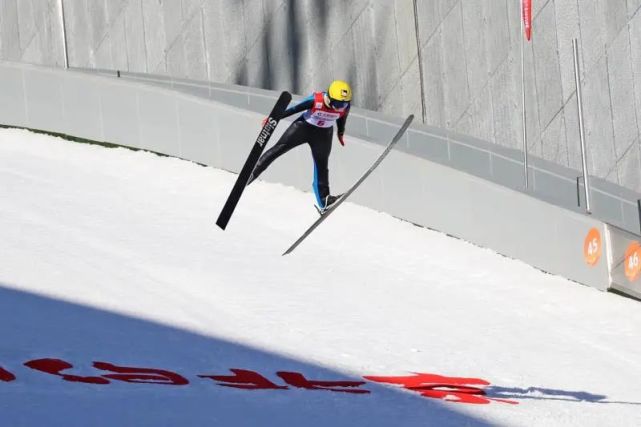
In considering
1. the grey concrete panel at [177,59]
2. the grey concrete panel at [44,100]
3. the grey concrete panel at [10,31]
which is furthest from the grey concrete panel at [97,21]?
the grey concrete panel at [44,100]

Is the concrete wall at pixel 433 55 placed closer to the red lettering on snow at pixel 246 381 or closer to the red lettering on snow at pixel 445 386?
the red lettering on snow at pixel 445 386

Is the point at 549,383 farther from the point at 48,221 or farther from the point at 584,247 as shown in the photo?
the point at 48,221

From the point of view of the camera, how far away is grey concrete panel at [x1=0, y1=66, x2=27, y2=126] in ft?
58.5

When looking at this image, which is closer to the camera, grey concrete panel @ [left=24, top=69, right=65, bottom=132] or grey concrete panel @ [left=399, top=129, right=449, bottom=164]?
grey concrete panel @ [left=399, top=129, right=449, bottom=164]

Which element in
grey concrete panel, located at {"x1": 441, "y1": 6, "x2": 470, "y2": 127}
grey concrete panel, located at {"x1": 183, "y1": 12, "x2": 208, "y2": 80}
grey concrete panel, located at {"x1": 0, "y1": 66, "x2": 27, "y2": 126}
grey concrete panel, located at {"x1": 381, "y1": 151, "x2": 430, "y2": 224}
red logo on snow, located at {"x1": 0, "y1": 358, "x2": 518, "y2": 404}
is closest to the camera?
red logo on snow, located at {"x1": 0, "y1": 358, "x2": 518, "y2": 404}

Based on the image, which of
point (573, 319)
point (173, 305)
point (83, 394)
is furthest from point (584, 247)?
point (83, 394)

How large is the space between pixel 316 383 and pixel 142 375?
1151mm

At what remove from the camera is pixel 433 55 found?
17.1 metres

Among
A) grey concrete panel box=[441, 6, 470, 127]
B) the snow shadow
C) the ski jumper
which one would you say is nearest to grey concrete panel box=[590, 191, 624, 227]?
the ski jumper

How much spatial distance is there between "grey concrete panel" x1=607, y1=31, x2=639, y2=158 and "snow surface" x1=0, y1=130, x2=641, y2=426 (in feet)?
8.08

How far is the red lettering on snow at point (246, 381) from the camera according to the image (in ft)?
29.0

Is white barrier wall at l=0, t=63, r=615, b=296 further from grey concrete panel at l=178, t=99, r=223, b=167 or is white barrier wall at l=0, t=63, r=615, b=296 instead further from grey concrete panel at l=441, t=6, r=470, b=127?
grey concrete panel at l=441, t=6, r=470, b=127

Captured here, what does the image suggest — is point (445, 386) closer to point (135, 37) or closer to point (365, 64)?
point (365, 64)

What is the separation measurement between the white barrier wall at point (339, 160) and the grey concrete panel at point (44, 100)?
0.01 meters
